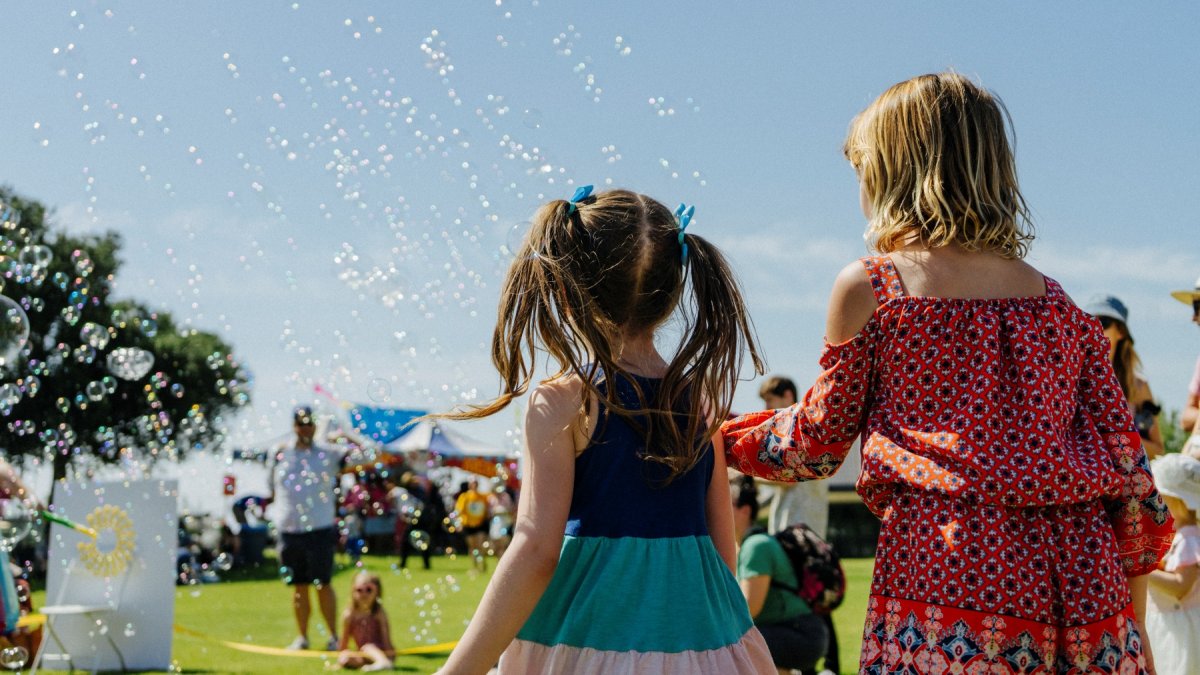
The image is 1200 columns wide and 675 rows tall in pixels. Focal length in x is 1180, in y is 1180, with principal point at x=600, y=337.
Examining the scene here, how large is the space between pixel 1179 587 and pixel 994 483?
104 inches

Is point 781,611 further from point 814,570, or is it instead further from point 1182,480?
point 1182,480

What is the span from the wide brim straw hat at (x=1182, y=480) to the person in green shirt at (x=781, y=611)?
156cm

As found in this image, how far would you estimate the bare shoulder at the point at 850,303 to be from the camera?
201 centimetres

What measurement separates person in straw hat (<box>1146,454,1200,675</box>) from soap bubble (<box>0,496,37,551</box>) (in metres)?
4.58

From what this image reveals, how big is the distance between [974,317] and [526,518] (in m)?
0.82

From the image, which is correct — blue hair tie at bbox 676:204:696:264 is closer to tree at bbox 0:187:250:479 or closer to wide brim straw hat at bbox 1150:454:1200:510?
wide brim straw hat at bbox 1150:454:1200:510

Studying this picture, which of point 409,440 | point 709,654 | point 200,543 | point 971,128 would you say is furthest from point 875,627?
point 200,543

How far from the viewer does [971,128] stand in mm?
2064

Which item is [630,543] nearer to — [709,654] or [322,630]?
[709,654]

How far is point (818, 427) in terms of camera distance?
2.11 meters

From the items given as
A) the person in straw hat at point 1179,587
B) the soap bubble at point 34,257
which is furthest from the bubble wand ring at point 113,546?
the person in straw hat at point 1179,587

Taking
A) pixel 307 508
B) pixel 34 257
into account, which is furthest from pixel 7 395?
pixel 307 508

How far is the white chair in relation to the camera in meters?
6.89

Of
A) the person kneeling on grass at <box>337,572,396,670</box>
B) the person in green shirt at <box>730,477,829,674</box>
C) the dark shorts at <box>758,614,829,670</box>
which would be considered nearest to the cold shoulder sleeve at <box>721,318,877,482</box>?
the person in green shirt at <box>730,477,829,674</box>
